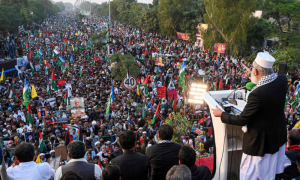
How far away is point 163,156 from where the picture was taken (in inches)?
120

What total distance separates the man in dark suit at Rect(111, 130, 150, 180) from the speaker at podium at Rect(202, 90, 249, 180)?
2.73 feet

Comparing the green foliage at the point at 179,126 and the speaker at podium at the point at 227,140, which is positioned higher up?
the speaker at podium at the point at 227,140

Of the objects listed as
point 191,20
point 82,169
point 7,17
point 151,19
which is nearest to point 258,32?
point 191,20

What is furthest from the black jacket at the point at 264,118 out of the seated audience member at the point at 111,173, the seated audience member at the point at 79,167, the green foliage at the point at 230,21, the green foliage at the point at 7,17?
the green foliage at the point at 7,17

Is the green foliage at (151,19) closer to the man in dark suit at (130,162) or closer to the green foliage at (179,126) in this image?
the green foliage at (179,126)

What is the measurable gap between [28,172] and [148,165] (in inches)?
49.7

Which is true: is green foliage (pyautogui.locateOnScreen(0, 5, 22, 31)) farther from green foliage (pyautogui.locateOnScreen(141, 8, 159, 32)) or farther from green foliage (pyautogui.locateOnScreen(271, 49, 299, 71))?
green foliage (pyautogui.locateOnScreen(271, 49, 299, 71))

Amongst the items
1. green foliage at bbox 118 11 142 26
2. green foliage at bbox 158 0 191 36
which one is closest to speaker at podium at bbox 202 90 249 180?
green foliage at bbox 158 0 191 36

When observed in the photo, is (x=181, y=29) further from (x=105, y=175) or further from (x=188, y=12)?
(x=105, y=175)

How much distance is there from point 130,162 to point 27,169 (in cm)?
107

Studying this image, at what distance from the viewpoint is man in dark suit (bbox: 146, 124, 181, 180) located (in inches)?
120

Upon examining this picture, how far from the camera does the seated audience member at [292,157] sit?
279 cm

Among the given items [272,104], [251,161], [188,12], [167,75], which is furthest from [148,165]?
[188,12]

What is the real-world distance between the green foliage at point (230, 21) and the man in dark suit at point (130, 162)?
74.7 ft
